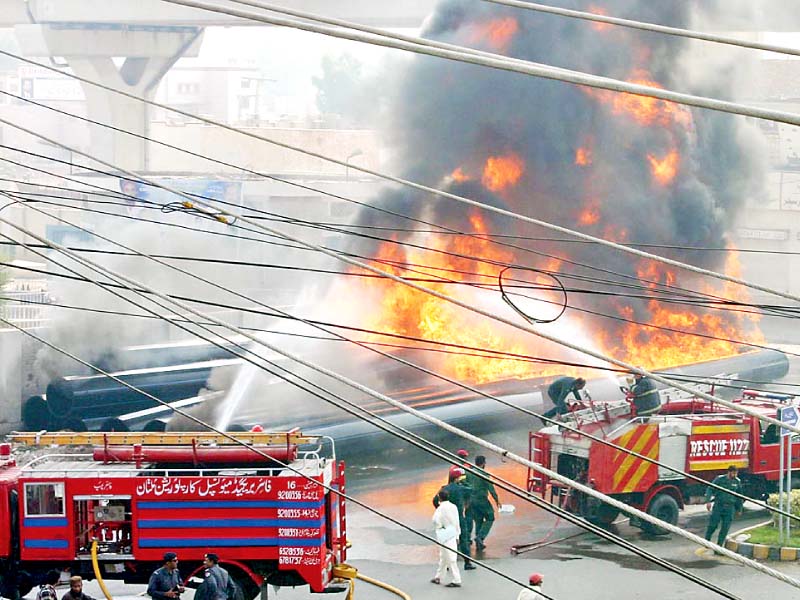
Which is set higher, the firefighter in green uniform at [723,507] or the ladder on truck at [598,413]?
the ladder on truck at [598,413]

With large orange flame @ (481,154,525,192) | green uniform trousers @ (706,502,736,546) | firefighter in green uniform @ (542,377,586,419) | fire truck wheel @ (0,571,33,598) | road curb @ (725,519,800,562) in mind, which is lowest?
road curb @ (725,519,800,562)

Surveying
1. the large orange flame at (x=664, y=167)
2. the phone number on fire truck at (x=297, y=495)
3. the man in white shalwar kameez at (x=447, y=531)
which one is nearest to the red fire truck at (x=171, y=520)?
the phone number on fire truck at (x=297, y=495)

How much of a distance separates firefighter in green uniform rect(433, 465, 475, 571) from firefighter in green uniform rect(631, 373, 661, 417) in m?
2.33

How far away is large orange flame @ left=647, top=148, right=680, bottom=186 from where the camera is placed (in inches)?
1025

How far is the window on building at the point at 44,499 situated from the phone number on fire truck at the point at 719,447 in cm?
726

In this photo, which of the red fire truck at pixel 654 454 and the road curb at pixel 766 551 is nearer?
the road curb at pixel 766 551

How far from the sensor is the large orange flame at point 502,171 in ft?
82.0

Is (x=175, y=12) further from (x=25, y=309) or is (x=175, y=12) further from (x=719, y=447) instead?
(x=719, y=447)

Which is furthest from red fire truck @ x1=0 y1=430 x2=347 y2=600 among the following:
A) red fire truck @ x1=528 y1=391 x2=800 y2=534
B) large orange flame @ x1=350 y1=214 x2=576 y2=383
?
large orange flame @ x1=350 y1=214 x2=576 y2=383

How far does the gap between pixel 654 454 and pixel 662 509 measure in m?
0.69

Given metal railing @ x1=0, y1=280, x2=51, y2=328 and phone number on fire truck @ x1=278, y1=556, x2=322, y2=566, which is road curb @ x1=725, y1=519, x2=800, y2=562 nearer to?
phone number on fire truck @ x1=278, y1=556, x2=322, y2=566

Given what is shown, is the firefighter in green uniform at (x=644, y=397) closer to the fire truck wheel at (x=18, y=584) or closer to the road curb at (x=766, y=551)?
the road curb at (x=766, y=551)

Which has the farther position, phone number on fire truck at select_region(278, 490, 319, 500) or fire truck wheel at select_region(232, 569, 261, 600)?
fire truck wheel at select_region(232, 569, 261, 600)

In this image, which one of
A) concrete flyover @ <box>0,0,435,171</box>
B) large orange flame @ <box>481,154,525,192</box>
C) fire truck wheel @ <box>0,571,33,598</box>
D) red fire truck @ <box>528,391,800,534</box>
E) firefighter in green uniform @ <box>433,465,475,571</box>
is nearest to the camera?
fire truck wheel @ <box>0,571,33,598</box>
